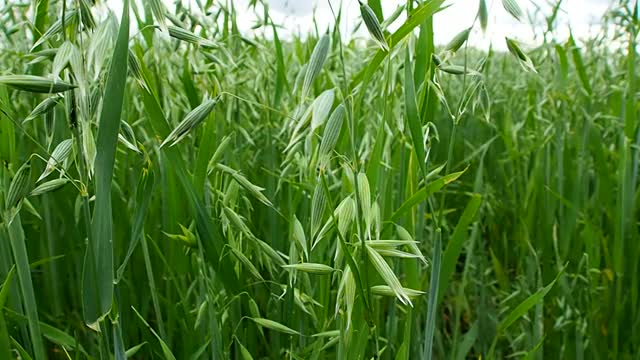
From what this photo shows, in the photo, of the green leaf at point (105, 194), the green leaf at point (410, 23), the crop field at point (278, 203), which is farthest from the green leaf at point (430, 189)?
the green leaf at point (105, 194)

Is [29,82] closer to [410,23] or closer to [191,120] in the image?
[191,120]

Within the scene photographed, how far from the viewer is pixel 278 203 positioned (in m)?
1.21

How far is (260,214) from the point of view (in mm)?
1288

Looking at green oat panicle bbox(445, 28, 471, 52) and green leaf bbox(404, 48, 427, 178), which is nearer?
green leaf bbox(404, 48, 427, 178)

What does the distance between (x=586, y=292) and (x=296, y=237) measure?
0.79 metres

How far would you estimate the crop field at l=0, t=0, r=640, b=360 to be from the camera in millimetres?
591

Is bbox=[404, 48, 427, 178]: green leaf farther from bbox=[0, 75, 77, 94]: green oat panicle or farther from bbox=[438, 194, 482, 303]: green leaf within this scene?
bbox=[0, 75, 77, 94]: green oat panicle

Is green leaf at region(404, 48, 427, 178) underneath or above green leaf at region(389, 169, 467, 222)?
above

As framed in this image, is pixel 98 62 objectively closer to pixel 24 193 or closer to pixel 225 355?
pixel 24 193

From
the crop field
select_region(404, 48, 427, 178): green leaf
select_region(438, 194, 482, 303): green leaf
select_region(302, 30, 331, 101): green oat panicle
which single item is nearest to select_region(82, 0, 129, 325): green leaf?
the crop field

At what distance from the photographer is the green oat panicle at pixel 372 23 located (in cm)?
55

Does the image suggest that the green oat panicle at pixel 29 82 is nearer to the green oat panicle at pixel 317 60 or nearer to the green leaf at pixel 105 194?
the green leaf at pixel 105 194

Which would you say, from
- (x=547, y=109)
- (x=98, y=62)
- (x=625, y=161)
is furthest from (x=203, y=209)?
(x=547, y=109)

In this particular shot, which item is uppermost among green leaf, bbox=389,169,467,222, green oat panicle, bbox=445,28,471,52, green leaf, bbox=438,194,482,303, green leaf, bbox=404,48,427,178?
green oat panicle, bbox=445,28,471,52
